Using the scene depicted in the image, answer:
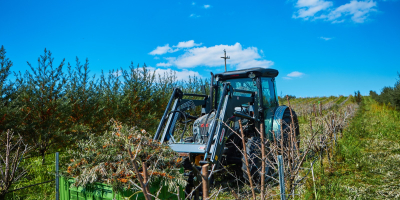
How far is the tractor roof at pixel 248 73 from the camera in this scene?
236 inches

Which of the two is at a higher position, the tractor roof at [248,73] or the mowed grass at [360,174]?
the tractor roof at [248,73]

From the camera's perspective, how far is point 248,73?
20.0 feet

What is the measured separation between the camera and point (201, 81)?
16.5m

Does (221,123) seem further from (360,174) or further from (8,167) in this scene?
(360,174)

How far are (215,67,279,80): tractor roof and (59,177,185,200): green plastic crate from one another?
3.82m

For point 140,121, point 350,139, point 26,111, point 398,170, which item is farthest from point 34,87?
point 350,139

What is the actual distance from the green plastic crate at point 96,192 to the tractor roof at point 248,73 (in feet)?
12.5

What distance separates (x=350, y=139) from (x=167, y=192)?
28.1ft

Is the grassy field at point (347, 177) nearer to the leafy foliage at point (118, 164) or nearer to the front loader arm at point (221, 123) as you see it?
the leafy foliage at point (118, 164)

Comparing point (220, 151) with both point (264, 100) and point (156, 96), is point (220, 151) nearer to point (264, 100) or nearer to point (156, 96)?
point (264, 100)

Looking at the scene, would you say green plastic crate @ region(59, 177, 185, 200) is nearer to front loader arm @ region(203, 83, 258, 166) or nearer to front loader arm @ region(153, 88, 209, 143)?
front loader arm @ region(203, 83, 258, 166)

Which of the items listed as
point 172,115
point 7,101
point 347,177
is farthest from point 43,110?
point 347,177

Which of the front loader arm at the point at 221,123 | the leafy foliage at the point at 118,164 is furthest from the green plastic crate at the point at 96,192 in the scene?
the front loader arm at the point at 221,123

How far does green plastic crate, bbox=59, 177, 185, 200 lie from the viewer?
2.53 meters
